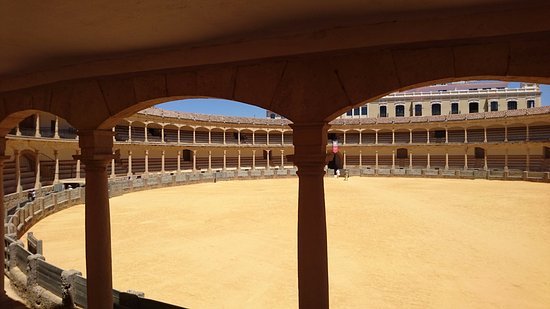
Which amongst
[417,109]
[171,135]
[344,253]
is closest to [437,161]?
[417,109]

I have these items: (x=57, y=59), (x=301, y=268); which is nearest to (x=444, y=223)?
(x=301, y=268)

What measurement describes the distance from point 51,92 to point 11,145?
62.8ft

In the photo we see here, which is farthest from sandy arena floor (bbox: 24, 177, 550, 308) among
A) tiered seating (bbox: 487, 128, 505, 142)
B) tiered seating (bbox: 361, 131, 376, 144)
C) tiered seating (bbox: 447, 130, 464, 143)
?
tiered seating (bbox: 361, 131, 376, 144)

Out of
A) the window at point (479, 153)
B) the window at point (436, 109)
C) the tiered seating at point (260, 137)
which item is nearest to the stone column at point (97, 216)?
the tiered seating at point (260, 137)

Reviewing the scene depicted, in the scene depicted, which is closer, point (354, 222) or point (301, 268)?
point (301, 268)

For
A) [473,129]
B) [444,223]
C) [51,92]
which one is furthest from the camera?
[473,129]

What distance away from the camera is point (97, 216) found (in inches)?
187

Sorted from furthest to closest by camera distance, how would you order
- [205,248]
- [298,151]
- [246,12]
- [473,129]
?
[473,129] < [205,248] < [298,151] < [246,12]

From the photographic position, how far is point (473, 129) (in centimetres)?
4141

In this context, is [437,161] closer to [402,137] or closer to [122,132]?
[402,137]

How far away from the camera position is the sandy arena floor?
711cm

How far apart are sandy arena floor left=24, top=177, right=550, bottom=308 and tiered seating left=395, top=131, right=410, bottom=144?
27.4m

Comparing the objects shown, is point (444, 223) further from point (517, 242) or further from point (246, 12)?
point (246, 12)

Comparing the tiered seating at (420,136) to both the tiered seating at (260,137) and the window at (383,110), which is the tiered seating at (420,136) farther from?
the tiered seating at (260,137)
